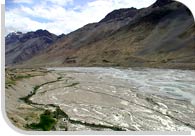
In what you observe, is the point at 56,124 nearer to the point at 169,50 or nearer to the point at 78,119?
the point at 78,119

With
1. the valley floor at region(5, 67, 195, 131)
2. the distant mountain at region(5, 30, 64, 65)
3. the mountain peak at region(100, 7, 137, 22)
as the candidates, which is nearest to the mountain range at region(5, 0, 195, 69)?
the mountain peak at region(100, 7, 137, 22)

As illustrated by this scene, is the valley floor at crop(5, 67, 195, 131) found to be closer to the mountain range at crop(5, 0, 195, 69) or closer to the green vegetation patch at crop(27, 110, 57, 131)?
the green vegetation patch at crop(27, 110, 57, 131)

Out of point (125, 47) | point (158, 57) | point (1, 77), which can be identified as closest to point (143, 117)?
point (1, 77)

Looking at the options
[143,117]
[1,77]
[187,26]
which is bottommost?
[143,117]

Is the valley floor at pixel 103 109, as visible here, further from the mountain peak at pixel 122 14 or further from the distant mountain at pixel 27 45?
the distant mountain at pixel 27 45

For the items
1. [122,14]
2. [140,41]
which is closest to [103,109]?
[140,41]

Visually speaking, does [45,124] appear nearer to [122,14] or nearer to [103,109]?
[103,109]
